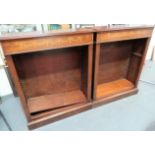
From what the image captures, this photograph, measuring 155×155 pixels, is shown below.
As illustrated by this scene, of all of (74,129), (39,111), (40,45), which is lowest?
(74,129)

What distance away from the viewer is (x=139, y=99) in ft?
6.44

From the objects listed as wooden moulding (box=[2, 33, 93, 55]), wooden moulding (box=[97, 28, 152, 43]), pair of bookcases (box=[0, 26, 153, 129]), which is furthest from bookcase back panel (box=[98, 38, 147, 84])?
wooden moulding (box=[2, 33, 93, 55])

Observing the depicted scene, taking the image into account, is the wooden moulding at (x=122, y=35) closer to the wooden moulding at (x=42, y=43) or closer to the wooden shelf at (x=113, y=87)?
the wooden moulding at (x=42, y=43)

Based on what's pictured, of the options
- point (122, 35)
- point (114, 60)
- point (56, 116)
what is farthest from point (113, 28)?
point (56, 116)

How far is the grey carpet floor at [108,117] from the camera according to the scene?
1525 mm

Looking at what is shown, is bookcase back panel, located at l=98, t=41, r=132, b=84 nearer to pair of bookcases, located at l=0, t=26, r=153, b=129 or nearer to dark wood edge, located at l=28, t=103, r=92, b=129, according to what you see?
pair of bookcases, located at l=0, t=26, r=153, b=129

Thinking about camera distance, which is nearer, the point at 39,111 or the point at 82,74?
the point at 39,111

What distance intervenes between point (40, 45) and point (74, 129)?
0.96 m

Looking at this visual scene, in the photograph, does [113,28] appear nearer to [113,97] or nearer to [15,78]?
[113,97]

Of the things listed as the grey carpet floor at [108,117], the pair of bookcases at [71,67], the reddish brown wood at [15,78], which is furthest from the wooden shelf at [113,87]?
the reddish brown wood at [15,78]

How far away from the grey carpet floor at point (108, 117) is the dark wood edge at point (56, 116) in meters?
0.04
